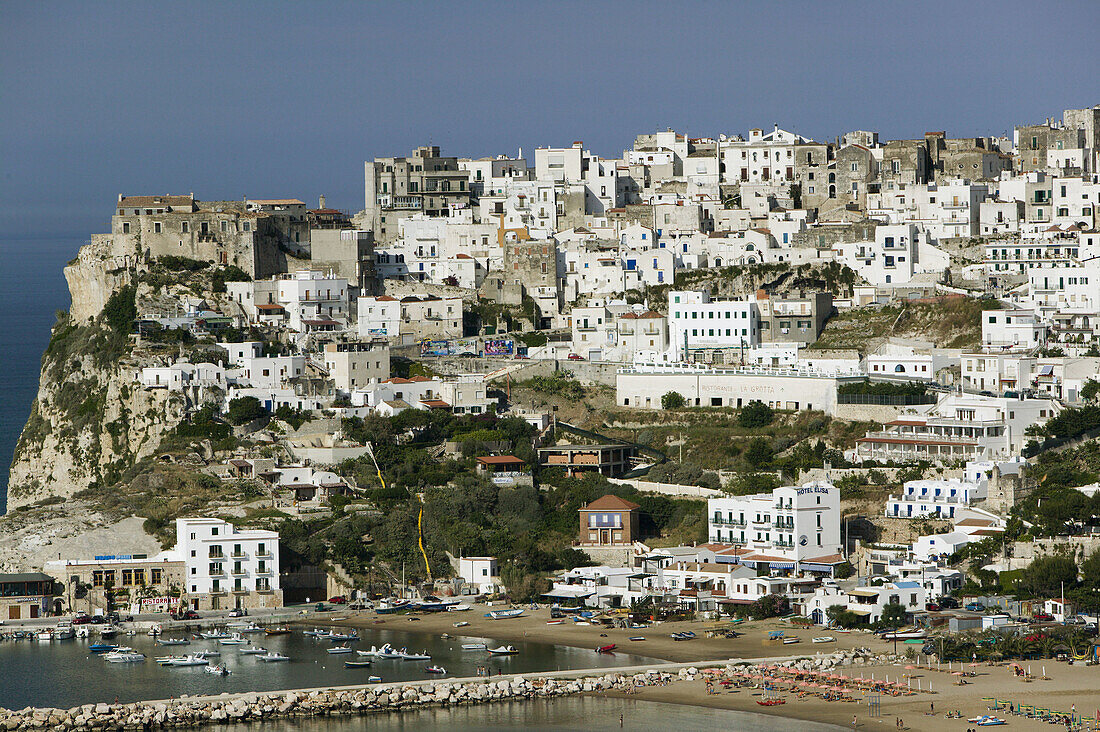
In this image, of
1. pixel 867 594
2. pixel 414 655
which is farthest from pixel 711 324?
pixel 414 655

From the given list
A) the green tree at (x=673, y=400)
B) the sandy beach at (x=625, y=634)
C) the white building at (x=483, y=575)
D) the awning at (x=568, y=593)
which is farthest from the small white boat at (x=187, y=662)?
the green tree at (x=673, y=400)

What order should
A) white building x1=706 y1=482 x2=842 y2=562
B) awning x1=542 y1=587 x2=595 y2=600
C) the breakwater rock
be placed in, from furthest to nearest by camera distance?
awning x1=542 y1=587 x2=595 y2=600
white building x1=706 y1=482 x2=842 y2=562
the breakwater rock

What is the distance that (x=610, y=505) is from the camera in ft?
157

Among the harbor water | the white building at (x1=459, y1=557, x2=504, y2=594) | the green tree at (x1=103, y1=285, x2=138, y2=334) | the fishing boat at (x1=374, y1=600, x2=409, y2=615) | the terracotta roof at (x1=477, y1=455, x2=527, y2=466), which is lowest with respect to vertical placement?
the harbor water

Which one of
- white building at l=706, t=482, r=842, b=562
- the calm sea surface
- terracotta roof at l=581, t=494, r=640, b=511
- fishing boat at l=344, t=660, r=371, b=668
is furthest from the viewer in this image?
the calm sea surface

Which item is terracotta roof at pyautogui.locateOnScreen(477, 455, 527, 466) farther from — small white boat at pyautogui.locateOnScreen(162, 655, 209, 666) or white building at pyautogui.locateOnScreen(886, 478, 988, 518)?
small white boat at pyautogui.locateOnScreen(162, 655, 209, 666)

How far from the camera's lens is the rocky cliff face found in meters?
54.8

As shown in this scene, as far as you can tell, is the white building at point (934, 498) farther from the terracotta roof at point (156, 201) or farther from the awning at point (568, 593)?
the terracotta roof at point (156, 201)

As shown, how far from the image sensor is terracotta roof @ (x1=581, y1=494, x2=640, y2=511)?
157 ft

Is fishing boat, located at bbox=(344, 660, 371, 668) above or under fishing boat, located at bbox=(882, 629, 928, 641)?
under

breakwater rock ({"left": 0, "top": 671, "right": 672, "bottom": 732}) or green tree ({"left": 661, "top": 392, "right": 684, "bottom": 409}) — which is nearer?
breakwater rock ({"left": 0, "top": 671, "right": 672, "bottom": 732})

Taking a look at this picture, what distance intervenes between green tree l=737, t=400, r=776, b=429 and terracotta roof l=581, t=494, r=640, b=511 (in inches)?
206

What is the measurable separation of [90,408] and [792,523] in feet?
74.5

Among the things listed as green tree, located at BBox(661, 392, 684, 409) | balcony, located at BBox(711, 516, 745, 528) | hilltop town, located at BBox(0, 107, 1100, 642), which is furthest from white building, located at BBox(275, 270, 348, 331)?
balcony, located at BBox(711, 516, 745, 528)
